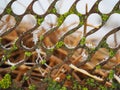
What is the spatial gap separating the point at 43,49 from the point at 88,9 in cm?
24

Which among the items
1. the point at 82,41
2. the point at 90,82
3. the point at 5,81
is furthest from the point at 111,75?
the point at 5,81

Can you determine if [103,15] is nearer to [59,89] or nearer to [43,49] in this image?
[43,49]

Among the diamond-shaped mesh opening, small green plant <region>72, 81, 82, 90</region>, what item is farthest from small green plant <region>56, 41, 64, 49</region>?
small green plant <region>72, 81, 82, 90</region>

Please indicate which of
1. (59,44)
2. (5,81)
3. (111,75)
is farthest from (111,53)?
(5,81)

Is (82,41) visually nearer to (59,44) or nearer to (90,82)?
(59,44)

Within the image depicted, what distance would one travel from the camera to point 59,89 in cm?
140

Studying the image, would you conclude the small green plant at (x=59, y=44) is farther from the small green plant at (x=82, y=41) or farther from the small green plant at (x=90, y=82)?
the small green plant at (x=90, y=82)

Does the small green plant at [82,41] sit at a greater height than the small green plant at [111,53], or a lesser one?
greater

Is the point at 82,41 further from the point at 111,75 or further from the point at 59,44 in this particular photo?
the point at 111,75

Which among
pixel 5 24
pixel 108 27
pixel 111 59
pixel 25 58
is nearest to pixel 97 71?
pixel 111 59

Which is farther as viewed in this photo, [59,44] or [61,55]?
[61,55]

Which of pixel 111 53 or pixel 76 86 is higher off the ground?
pixel 111 53

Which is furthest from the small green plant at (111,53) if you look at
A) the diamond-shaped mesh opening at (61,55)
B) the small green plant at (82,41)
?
the small green plant at (82,41)

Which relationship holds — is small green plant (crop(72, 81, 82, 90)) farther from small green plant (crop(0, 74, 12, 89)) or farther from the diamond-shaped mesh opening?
small green plant (crop(0, 74, 12, 89))
